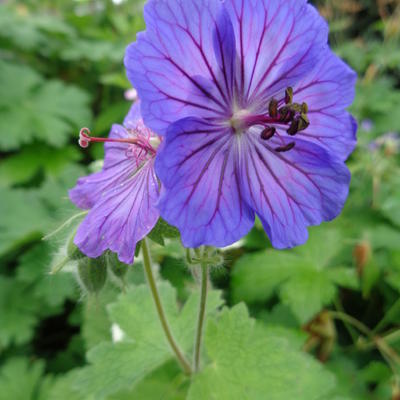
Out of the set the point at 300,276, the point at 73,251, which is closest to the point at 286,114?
the point at 73,251

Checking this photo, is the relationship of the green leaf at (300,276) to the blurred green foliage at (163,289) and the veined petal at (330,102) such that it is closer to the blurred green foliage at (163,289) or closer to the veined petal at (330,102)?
the blurred green foliage at (163,289)

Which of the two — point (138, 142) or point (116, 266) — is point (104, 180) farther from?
point (116, 266)

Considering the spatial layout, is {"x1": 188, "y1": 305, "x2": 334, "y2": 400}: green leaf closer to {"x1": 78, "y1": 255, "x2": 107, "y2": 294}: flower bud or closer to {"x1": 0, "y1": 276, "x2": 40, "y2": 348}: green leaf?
{"x1": 78, "y1": 255, "x2": 107, "y2": 294}: flower bud

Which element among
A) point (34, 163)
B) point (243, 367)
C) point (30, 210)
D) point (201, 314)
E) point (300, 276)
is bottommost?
point (300, 276)

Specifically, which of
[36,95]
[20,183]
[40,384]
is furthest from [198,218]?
[36,95]

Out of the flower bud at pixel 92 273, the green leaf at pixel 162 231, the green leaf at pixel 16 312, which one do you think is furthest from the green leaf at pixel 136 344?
the green leaf at pixel 16 312

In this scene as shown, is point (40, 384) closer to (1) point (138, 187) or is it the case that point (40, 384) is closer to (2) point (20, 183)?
(2) point (20, 183)
